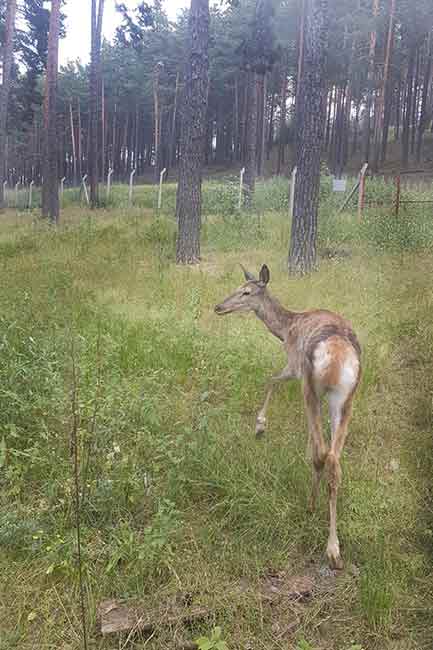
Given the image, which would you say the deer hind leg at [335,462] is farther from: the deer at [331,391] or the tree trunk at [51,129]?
the tree trunk at [51,129]

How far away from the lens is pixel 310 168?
8.71 m

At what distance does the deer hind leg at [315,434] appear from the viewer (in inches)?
129

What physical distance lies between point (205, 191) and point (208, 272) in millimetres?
13847

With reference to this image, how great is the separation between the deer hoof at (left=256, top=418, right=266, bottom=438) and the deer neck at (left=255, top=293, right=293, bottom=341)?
2.58 feet

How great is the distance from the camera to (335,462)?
10.3ft

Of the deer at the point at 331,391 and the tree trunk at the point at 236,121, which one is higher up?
the tree trunk at the point at 236,121

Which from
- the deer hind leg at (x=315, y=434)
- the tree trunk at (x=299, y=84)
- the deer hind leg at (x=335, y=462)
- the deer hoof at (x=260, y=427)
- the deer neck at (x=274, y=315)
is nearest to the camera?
the deer hind leg at (x=335, y=462)

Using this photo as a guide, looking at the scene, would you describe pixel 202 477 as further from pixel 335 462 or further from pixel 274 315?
pixel 274 315

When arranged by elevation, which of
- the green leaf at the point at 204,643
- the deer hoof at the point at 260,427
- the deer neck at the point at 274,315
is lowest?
the green leaf at the point at 204,643

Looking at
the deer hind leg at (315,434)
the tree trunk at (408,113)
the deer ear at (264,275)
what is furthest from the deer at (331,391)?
the tree trunk at (408,113)

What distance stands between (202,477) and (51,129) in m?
17.3

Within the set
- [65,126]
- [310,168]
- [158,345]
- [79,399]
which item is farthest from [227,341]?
[65,126]

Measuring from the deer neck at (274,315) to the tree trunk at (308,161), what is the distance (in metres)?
3.82

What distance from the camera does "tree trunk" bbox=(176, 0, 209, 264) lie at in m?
9.57
